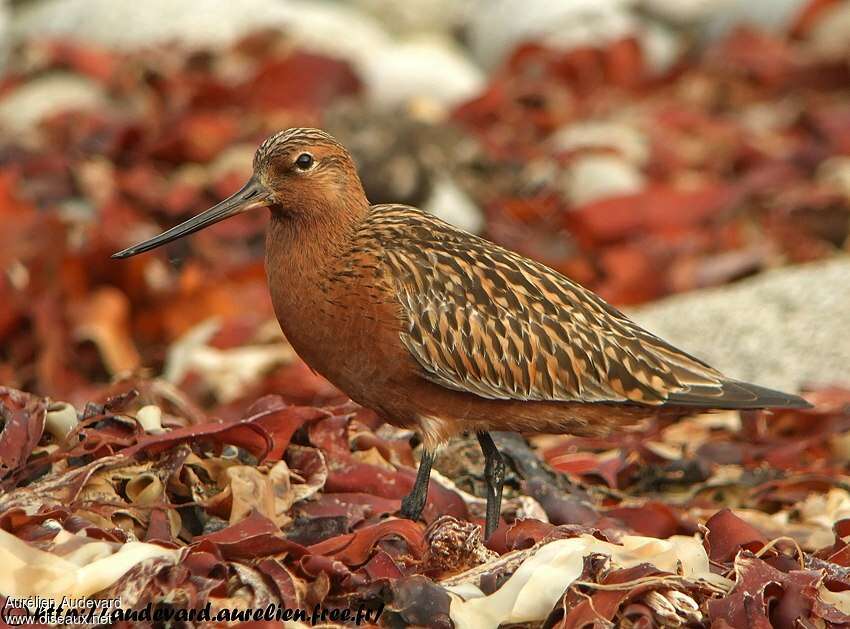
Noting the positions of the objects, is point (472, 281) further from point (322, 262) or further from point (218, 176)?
point (218, 176)

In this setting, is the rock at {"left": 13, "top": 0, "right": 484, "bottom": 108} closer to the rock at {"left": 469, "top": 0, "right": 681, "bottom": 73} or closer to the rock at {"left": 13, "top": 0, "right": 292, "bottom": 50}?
the rock at {"left": 13, "top": 0, "right": 292, "bottom": 50}

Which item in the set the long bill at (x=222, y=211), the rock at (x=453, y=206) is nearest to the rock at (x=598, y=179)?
the rock at (x=453, y=206)

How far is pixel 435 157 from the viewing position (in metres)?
10.0

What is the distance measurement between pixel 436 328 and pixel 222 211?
0.84 metres

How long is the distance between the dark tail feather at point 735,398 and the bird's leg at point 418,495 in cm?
97

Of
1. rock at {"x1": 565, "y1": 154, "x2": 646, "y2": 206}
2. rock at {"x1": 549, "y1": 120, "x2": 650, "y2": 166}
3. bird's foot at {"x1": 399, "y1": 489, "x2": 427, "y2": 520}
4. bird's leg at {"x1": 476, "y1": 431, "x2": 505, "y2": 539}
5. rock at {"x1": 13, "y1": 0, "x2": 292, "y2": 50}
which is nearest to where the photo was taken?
bird's foot at {"x1": 399, "y1": 489, "x2": 427, "y2": 520}

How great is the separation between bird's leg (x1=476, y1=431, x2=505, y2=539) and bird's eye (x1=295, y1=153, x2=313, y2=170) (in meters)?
1.11

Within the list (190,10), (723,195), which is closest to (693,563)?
(723,195)

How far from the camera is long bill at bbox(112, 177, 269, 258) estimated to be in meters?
5.09

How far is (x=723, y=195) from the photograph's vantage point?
1027 cm

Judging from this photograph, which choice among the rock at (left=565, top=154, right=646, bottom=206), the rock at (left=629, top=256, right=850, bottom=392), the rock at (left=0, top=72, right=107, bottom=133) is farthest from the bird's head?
the rock at (left=0, top=72, right=107, bottom=133)

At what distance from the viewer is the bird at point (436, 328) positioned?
4.91m

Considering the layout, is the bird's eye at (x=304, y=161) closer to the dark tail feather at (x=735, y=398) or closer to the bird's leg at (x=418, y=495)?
the bird's leg at (x=418, y=495)

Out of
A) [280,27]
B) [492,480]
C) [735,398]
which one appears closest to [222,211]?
[492,480]
